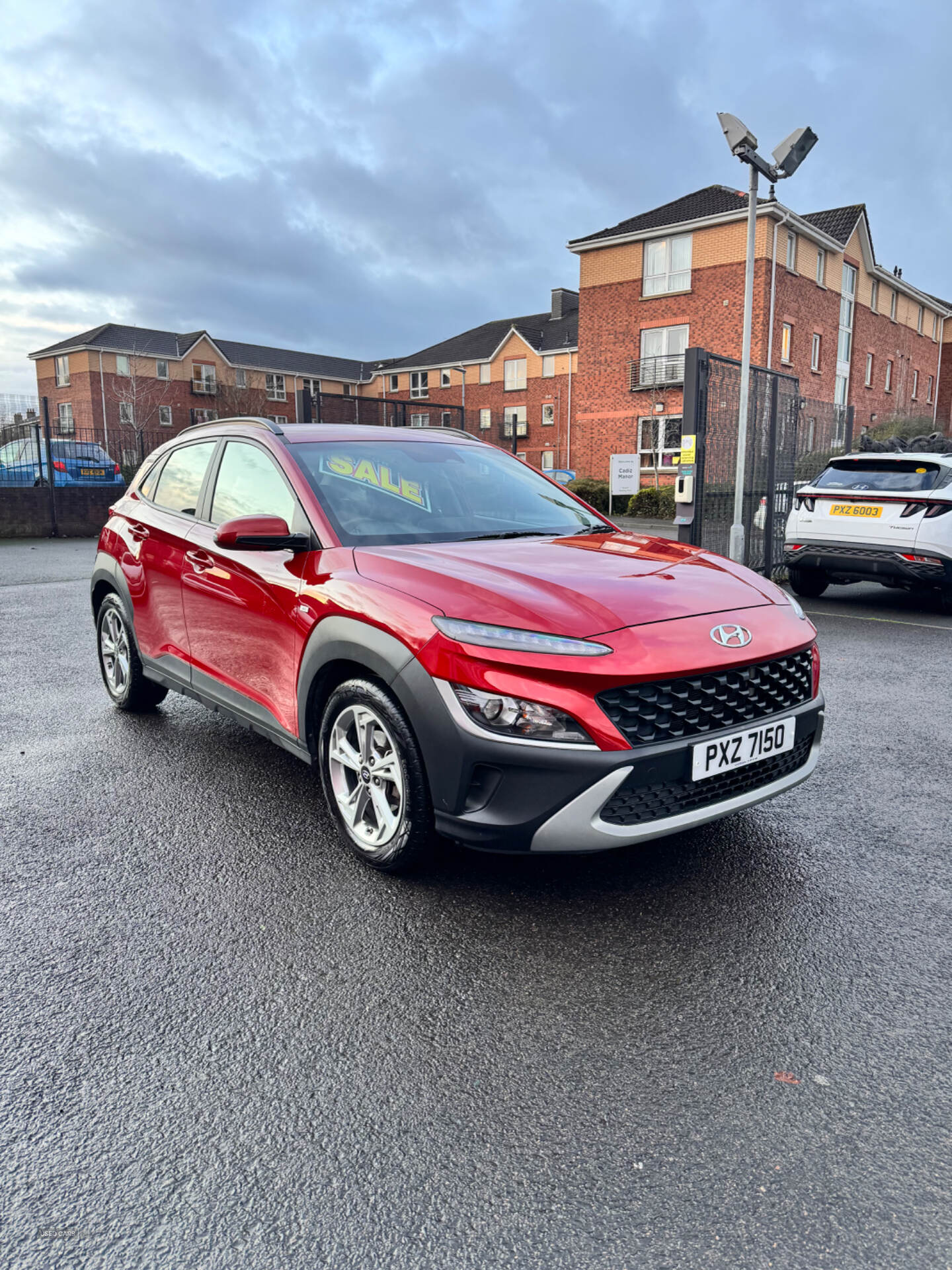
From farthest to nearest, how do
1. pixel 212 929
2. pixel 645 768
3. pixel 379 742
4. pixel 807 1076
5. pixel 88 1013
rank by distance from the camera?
pixel 379 742 → pixel 212 929 → pixel 645 768 → pixel 88 1013 → pixel 807 1076

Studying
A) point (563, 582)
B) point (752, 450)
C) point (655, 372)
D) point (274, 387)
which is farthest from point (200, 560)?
point (274, 387)

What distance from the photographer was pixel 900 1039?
92.7 inches

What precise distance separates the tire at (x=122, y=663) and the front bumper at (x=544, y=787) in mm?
2858

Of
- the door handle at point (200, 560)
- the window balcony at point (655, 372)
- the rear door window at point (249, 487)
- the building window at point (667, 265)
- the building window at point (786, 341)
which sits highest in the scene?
the building window at point (667, 265)

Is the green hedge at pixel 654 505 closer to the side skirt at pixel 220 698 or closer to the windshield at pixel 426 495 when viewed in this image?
the windshield at pixel 426 495

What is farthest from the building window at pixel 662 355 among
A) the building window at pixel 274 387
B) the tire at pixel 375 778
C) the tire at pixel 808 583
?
the building window at pixel 274 387

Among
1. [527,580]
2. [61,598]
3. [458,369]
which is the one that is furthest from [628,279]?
[527,580]

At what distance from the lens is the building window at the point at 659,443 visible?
34284mm

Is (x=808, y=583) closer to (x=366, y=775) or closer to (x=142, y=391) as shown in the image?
(x=366, y=775)

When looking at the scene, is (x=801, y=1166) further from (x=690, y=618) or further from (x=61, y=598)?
(x=61, y=598)

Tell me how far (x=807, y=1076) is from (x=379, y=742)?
64.2 inches

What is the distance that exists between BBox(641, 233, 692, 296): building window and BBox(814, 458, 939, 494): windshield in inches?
1027

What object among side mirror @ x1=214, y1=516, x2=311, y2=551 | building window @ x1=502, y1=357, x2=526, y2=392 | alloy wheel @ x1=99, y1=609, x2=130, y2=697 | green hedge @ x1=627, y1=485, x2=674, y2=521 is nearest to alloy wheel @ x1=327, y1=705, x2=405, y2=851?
side mirror @ x1=214, y1=516, x2=311, y2=551

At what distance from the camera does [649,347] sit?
1359 inches
